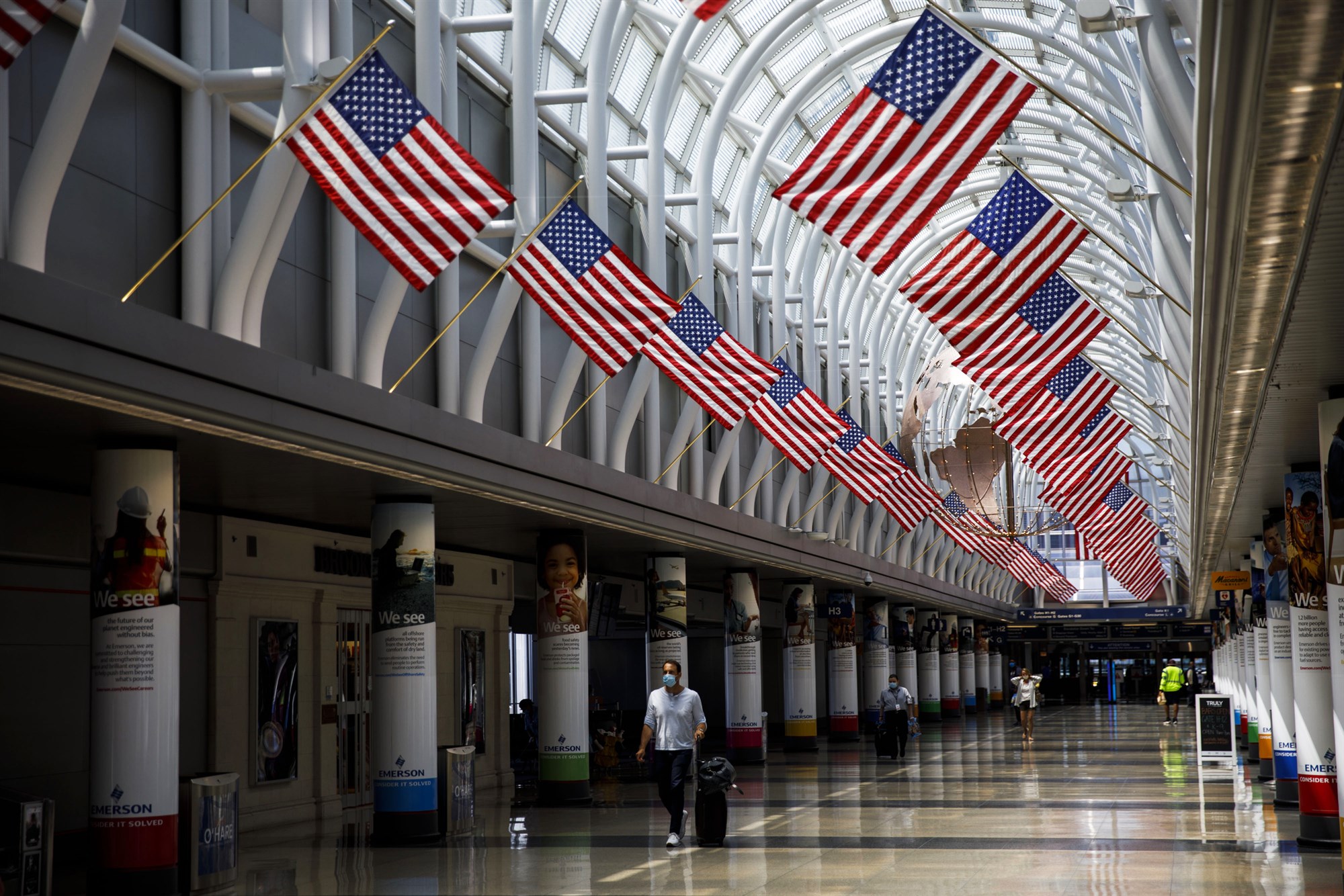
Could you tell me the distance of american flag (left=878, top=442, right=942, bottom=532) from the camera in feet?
97.5

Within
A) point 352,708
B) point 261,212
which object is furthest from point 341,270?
point 352,708

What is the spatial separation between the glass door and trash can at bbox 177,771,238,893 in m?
7.47

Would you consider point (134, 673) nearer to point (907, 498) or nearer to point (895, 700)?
point (907, 498)

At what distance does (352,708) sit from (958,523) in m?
24.6

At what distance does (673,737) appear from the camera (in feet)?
48.4

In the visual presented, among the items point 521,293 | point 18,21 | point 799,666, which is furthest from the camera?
point 799,666

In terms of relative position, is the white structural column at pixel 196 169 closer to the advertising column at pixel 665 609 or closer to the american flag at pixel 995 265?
the american flag at pixel 995 265

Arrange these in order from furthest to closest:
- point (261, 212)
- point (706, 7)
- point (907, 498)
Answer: point (907, 498)
point (261, 212)
point (706, 7)

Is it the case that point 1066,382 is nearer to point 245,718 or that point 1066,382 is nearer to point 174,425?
point 245,718

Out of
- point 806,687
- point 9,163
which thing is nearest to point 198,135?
point 9,163

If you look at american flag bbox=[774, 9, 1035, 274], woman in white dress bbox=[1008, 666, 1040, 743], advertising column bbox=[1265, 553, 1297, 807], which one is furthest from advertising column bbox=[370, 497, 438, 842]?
woman in white dress bbox=[1008, 666, 1040, 743]

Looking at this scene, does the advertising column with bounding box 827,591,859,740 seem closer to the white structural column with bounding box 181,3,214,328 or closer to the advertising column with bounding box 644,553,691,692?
the advertising column with bounding box 644,553,691,692

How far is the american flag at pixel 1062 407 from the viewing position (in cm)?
2148

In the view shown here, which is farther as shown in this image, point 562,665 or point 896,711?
point 896,711
